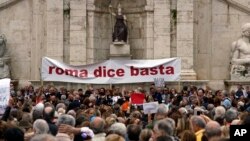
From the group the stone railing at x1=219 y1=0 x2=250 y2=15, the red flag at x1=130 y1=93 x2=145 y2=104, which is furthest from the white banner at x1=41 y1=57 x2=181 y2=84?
the red flag at x1=130 y1=93 x2=145 y2=104

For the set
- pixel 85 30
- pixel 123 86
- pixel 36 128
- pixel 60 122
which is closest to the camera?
pixel 36 128

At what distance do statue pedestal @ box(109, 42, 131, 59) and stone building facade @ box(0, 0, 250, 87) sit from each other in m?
0.87

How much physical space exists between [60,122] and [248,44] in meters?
17.9

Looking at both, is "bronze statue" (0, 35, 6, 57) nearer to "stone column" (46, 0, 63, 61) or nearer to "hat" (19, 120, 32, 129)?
"stone column" (46, 0, 63, 61)

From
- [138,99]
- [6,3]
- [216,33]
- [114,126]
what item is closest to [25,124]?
[114,126]

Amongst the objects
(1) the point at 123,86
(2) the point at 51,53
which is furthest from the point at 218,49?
(2) the point at 51,53

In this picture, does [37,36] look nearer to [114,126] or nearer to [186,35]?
[186,35]

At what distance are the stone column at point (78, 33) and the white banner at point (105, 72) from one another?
2.33m

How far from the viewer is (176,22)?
26.9 m

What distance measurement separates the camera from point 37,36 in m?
→ 28.4

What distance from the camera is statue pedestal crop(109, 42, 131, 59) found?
27.1 meters

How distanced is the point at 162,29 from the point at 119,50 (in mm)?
2044

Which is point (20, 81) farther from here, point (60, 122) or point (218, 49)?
point (60, 122)

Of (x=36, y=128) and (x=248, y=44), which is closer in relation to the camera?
(x=36, y=128)
